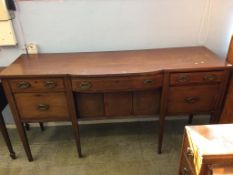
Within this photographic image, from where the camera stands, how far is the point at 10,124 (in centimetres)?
216

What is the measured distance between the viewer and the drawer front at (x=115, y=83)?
1.42 metres

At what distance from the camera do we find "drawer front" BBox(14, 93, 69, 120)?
148 cm

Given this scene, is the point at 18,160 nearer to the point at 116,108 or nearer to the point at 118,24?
the point at 116,108

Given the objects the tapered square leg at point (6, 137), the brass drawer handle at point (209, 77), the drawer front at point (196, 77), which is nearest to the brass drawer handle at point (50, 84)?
the tapered square leg at point (6, 137)

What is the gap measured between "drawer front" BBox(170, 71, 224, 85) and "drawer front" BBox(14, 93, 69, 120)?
82 cm

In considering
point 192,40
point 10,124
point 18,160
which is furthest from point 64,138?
point 192,40

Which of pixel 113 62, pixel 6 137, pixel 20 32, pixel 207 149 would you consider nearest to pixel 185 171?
pixel 207 149

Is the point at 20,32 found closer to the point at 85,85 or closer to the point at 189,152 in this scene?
the point at 85,85

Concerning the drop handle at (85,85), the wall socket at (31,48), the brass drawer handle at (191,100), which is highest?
the wall socket at (31,48)

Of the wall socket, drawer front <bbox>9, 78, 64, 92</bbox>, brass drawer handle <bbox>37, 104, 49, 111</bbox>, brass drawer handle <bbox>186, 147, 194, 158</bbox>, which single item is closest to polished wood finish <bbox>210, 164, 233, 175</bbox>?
brass drawer handle <bbox>186, 147, 194, 158</bbox>

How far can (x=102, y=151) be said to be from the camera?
1869 mm

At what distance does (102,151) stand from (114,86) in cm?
74

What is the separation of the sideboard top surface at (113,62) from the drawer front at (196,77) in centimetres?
5

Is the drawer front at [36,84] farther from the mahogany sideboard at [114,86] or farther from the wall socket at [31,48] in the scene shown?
the wall socket at [31,48]
